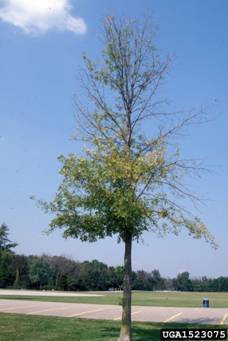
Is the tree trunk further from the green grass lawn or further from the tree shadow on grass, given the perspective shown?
the tree shadow on grass

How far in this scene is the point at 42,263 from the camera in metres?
87.7

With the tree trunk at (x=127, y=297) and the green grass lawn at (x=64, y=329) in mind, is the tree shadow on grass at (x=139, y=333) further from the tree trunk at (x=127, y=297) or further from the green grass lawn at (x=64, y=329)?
the tree trunk at (x=127, y=297)

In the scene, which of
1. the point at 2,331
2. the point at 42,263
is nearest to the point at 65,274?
the point at 42,263

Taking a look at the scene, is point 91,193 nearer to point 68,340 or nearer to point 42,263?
point 68,340

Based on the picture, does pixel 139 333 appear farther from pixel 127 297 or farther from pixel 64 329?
pixel 127 297

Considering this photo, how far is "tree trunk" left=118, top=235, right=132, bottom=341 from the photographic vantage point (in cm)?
1363

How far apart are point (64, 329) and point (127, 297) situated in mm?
3673

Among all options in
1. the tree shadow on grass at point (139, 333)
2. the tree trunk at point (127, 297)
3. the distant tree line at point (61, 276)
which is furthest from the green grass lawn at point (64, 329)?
the distant tree line at point (61, 276)

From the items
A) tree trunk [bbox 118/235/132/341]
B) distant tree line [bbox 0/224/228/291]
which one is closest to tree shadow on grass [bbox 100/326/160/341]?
tree trunk [bbox 118/235/132/341]

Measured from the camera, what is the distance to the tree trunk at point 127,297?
13633 mm

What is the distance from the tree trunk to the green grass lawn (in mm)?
899

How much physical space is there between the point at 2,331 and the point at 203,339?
5.75m

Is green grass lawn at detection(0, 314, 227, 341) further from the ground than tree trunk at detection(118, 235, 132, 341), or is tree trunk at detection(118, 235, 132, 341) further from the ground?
tree trunk at detection(118, 235, 132, 341)

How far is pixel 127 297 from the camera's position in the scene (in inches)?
551
